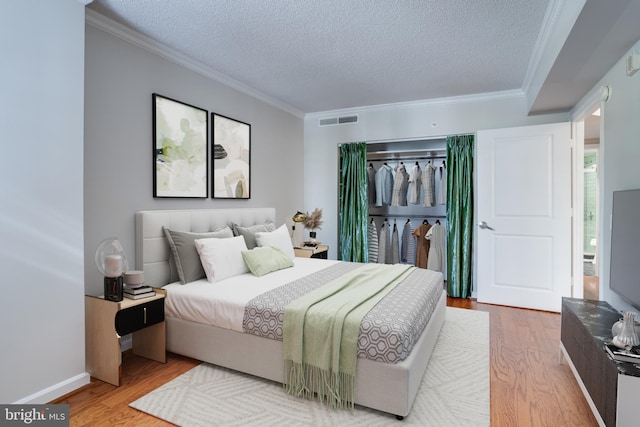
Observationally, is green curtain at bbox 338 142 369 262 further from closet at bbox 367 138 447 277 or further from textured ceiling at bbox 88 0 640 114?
textured ceiling at bbox 88 0 640 114

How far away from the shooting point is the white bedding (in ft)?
7.65

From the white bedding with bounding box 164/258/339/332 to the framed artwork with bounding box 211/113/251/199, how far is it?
3.77 ft

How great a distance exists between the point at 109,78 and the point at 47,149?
90 centimetres

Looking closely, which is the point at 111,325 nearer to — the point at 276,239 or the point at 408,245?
the point at 276,239

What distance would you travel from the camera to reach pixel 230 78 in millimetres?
3691

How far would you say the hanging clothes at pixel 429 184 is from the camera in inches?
185

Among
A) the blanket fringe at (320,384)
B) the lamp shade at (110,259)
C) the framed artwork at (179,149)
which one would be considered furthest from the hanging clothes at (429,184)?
the lamp shade at (110,259)

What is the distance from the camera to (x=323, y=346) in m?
2.00

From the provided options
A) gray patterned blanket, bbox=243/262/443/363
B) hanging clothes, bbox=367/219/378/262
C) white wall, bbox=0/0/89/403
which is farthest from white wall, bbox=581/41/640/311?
white wall, bbox=0/0/89/403

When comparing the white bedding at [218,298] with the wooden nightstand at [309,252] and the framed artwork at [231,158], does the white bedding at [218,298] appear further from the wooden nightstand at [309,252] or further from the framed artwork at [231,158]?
the wooden nightstand at [309,252]

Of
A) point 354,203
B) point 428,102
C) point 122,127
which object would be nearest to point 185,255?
point 122,127

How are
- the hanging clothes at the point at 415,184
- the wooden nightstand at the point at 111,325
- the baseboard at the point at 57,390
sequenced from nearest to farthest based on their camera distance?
the baseboard at the point at 57,390, the wooden nightstand at the point at 111,325, the hanging clothes at the point at 415,184

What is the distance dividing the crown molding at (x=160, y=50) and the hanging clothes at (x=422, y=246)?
2.66m

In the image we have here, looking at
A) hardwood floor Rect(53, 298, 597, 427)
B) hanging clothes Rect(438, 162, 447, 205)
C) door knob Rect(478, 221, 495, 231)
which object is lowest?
hardwood floor Rect(53, 298, 597, 427)
